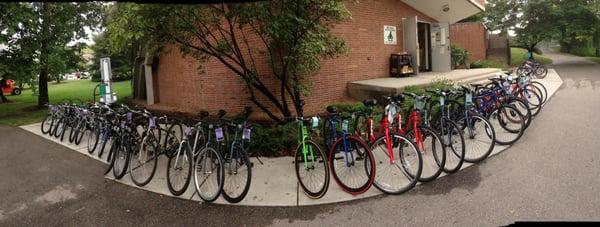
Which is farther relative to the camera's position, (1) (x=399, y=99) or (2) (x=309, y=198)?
(1) (x=399, y=99)

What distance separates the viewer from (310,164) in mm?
4656

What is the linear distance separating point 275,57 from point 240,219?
16.8 feet

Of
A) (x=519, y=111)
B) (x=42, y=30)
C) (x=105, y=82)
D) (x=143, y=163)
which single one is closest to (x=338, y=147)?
(x=143, y=163)

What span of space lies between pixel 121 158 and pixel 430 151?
432cm

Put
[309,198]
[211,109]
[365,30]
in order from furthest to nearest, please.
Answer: [365,30], [211,109], [309,198]

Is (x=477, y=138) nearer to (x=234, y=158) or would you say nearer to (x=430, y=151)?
(x=430, y=151)

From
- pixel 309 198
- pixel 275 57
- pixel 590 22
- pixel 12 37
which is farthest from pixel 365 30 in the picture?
pixel 590 22

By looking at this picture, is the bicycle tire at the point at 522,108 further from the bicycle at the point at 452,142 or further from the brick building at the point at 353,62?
the brick building at the point at 353,62

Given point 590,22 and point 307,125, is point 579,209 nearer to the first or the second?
point 307,125

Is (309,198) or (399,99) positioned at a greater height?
(399,99)

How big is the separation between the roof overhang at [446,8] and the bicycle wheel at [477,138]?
907 cm

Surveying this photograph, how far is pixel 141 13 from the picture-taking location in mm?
6043

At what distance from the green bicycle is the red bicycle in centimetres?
65

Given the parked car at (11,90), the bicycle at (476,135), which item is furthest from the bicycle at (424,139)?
the parked car at (11,90)
